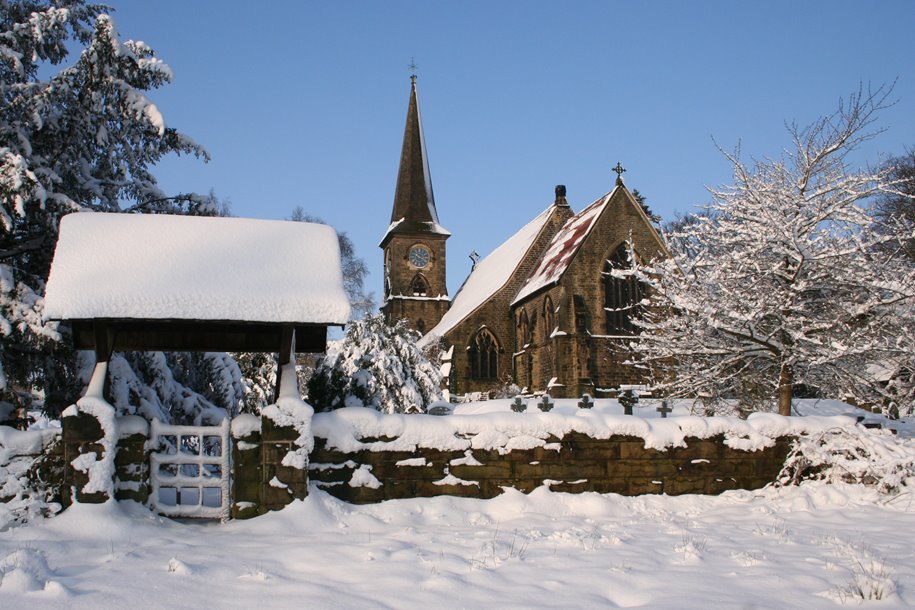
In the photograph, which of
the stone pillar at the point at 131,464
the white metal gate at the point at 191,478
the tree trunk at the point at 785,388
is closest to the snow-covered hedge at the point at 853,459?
the tree trunk at the point at 785,388

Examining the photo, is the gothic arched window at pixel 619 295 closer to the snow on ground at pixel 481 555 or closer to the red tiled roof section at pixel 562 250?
the red tiled roof section at pixel 562 250

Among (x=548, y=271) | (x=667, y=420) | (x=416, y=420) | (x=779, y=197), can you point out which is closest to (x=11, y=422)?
(x=416, y=420)

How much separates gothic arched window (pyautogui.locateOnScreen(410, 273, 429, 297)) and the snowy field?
34609 millimetres

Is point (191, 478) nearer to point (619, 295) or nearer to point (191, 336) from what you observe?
point (191, 336)

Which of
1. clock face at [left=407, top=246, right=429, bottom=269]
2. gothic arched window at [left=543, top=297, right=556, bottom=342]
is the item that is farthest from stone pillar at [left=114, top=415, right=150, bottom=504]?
clock face at [left=407, top=246, right=429, bottom=269]

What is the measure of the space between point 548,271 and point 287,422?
83.5 ft

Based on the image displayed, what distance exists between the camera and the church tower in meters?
43.2

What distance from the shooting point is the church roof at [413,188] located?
144ft

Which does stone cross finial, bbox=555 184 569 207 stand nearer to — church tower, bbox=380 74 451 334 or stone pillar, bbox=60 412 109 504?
church tower, bbox=380 74 451 334

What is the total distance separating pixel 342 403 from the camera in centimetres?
1528

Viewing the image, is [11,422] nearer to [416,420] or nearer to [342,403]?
[416,420]

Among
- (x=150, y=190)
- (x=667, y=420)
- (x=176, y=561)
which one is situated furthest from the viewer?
(x=150, y=190)

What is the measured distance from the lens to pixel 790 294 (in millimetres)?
11750

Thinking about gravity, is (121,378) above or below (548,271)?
below
